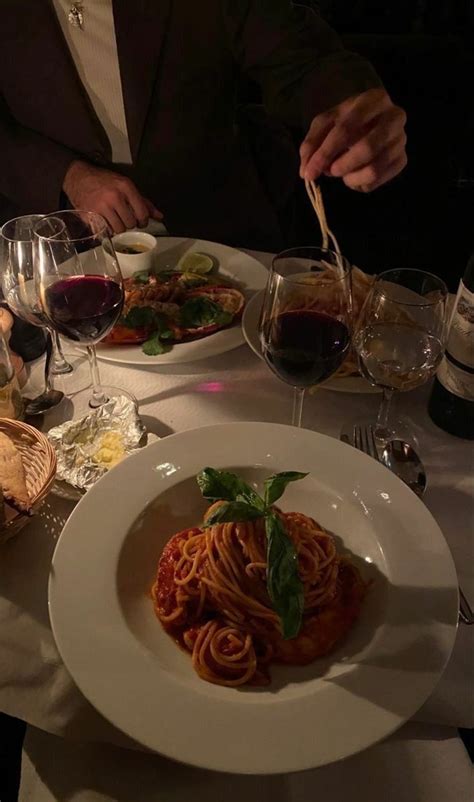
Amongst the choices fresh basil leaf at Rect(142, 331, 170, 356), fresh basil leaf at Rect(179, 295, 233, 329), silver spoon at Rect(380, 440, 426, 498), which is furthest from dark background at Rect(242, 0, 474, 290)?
silver spoon at Rect(380, 440, 426, 498)

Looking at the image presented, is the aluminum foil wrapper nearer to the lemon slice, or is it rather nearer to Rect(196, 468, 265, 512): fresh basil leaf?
Rect(196, 468, 265, 512): fresh basil leaf

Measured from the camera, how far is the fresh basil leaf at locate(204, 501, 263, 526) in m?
0.71

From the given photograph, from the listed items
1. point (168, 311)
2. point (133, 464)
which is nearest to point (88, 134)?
point (168, 311)

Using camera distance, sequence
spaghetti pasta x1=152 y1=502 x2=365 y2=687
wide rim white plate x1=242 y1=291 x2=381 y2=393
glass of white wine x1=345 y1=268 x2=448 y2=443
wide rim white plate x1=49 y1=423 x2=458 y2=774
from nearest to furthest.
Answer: wide rim white plate x1=49 y1=423 x2=458 y2=774 → spaghetti pasta x1=152 y1=502 x2=365 y2=687 → glass of white wine x1=345 y1=268 x2=448 y2=443 → wide rim white plate x1=242 y1=291 x2=381 y2=393

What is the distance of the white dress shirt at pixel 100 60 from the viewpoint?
175cm

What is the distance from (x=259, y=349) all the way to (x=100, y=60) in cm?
117

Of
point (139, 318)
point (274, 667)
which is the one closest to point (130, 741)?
point (274, 667)

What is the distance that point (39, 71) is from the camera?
1779mm

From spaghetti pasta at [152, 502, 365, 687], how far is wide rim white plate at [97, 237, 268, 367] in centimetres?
47

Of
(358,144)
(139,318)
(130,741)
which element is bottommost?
(130,741)

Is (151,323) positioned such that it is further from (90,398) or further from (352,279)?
(352,279)

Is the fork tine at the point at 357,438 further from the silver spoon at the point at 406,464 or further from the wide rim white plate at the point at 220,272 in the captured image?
the wide rim white plate at the point at 220,272

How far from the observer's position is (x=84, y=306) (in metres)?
1.00

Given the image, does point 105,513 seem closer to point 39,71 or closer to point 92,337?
point 92,337
